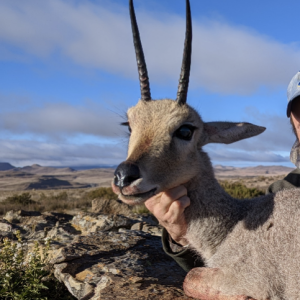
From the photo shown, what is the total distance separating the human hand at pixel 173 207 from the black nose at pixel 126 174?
72 centimetres

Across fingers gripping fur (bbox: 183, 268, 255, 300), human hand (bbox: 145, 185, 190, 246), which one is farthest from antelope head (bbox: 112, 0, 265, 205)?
fingers gripping fur (bbox: 183, 268, 255, 300)

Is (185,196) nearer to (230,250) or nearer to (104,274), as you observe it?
(230,250)

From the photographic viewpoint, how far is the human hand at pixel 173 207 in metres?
3.91

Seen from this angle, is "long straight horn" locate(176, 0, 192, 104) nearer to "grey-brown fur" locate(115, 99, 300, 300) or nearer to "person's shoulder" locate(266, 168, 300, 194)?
"grey-brown fur" locate(115, 99, 300, 300)

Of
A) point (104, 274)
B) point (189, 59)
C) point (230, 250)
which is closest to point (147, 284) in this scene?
point (104, 274)

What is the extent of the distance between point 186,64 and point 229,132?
1.12 m

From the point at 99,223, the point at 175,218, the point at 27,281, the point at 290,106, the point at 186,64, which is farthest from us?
the point at 99,223

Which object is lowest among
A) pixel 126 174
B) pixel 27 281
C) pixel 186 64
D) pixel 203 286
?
pixel 27 281

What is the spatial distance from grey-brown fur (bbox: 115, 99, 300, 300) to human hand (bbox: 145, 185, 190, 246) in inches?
4.4

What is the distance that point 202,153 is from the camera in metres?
4.41

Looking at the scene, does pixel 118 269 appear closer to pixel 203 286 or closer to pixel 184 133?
pixel 203 286

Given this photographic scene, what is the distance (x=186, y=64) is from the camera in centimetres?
420

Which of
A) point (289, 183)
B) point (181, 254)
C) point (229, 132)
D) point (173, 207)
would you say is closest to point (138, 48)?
point (229, 132)

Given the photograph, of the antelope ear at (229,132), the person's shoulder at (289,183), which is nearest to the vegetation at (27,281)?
the antelope ear at (229,132)
